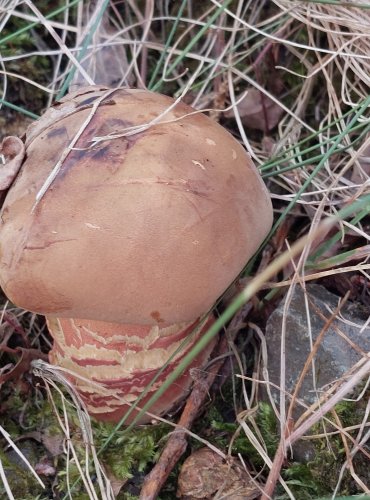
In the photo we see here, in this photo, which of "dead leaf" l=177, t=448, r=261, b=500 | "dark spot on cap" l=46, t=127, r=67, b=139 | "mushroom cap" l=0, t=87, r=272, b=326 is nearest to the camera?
"mushroom cap" l=0, t=87, r=272, b=326

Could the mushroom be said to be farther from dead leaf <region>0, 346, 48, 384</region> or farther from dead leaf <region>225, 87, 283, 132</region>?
dead leaf <region>225, 87, 283, 132</region>

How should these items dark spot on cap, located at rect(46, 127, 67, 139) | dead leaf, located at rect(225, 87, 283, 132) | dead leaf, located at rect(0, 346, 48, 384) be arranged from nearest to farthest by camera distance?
dark spot on cap, located at rect(46, 127, 67, 139), dead leaf, located at rect(0, 346, 48, 384), dead leaf, located at rect(225, 87, 283, 132)

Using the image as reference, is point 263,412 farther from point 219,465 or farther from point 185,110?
point 185,110

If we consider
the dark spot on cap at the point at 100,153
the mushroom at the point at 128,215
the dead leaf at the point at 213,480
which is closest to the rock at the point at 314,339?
the dead leaf at the point at 213,480

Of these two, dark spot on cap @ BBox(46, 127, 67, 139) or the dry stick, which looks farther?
the dry stick

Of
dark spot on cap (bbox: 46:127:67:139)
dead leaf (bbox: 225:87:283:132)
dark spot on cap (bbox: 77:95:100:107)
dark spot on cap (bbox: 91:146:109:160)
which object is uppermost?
dark spot on cap (bbox: 77:95:100:107)

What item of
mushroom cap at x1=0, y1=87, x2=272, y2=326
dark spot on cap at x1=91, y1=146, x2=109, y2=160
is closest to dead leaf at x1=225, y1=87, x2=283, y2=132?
mushroom cap at x1=0, y1=87, x2=272, y2=326

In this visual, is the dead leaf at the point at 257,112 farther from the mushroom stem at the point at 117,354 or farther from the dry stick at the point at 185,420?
the mushroom stem at the point at 117,354

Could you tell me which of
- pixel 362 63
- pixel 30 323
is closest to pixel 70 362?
pixel 30 323
